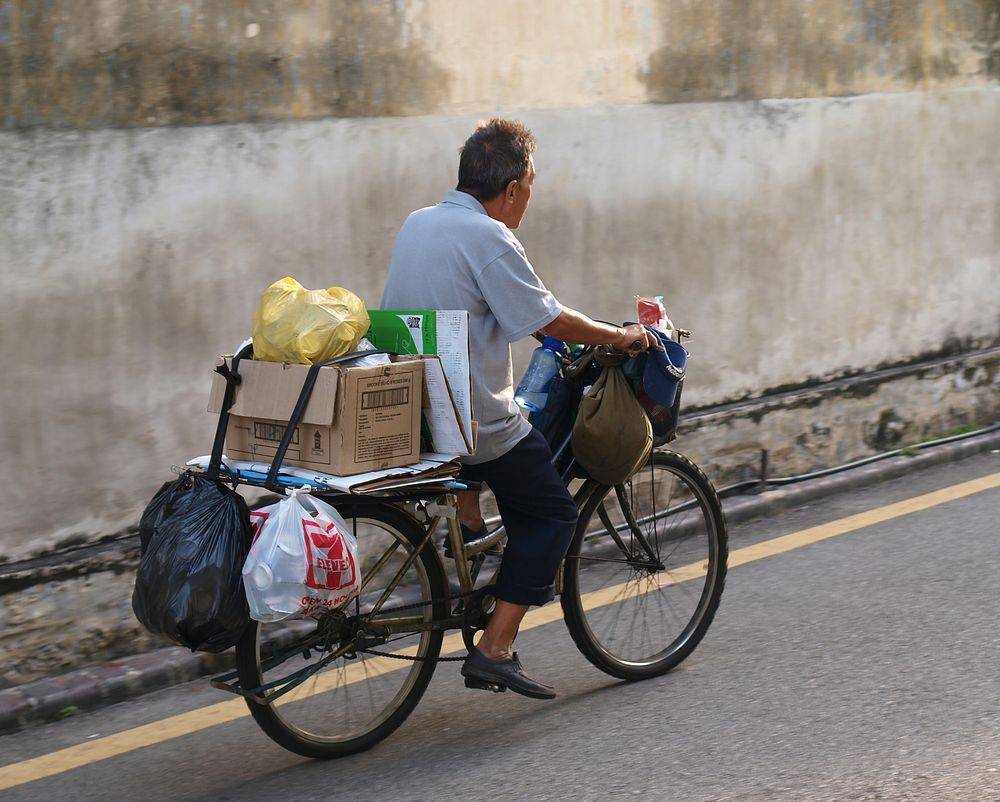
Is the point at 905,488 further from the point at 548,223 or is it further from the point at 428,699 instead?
the point at 428,699

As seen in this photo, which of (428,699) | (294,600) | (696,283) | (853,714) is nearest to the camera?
(294,600)

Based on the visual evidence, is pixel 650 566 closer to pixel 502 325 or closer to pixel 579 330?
pixel 579 330

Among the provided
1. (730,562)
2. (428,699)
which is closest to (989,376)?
(730,562)

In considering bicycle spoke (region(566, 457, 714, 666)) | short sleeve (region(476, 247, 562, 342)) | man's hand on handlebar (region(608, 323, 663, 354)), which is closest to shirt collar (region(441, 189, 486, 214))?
→ short sleeve (region(476, 247, 562, 342))

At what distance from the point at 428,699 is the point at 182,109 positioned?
2.23m

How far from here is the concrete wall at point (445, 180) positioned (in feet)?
15.2

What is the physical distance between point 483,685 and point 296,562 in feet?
3.01

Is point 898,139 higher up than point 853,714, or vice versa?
point 898,139

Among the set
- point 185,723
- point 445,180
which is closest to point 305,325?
A: point 185,723

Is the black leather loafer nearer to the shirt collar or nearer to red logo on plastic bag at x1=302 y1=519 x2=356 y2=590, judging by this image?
red logo on plastic bag at x1=302 y1=519 x2=356 y2=590

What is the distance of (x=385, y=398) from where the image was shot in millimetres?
3633

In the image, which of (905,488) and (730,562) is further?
(905,488)

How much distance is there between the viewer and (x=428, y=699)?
444cm

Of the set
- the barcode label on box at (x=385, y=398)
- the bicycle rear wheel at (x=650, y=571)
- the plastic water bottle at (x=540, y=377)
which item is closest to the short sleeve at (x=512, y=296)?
the barcode label on box at (x=385, y=398)
